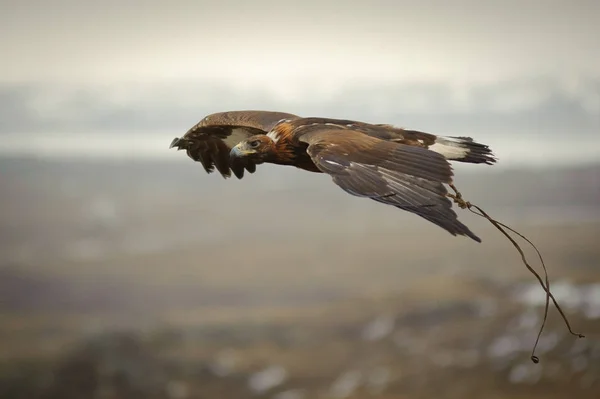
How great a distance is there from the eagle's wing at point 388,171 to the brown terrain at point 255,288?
2100 mm

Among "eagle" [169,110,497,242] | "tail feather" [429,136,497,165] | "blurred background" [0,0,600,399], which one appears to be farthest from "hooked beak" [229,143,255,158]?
"blurred background" [0,0,600,399]

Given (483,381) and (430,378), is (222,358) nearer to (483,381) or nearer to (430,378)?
(430,378)

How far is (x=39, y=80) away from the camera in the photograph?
413 cm

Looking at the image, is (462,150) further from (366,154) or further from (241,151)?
(241,151)

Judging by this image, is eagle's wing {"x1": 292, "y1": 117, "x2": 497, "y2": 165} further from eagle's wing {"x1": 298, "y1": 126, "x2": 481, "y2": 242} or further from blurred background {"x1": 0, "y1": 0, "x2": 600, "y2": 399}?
blurred background {"x1": 0, "y1": 0, "x2": 600, "y2": 399}

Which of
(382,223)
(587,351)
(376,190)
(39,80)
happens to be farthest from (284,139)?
(587,351)

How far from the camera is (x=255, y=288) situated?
4.10 meters

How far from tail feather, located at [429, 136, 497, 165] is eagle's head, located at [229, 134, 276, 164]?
0.43 metres

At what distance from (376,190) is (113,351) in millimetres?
2584

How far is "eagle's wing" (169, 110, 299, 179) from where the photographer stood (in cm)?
260

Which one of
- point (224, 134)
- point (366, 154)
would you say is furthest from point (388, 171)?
point (224, 134)

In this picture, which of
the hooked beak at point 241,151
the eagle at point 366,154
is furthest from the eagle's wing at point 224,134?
the hooked beak at point 241,151

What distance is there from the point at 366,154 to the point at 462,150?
0.42 meters

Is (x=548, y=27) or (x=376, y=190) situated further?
(x=548, y=27)
